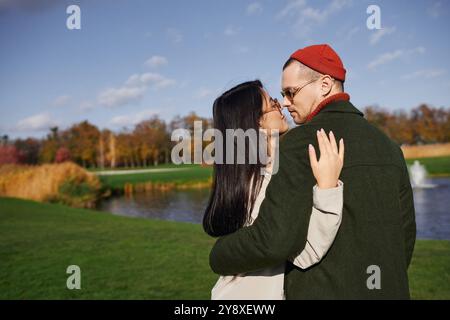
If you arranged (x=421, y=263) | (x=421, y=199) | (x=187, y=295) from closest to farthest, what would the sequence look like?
(x=187, y=295) → (x=421, y=263) → (x=421, y=199)

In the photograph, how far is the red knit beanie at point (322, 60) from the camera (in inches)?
75.7

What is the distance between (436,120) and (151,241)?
54.1 meters

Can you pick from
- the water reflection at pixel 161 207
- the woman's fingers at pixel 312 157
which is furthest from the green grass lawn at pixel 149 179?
the woman's fingers at pixel 312 157

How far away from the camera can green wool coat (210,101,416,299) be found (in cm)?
164

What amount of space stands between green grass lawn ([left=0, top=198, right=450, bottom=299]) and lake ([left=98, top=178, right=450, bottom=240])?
340cm

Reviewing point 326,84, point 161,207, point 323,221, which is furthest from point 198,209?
point 323,221

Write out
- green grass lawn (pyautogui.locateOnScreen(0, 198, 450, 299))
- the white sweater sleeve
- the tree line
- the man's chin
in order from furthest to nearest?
the tree line < green grass lawn (pyautogui.locateOnScreen(0, 198, 450, 299)) < the man's chin < the white sweater sleeve

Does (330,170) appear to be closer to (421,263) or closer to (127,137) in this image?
(421,263)

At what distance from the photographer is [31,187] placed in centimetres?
2256

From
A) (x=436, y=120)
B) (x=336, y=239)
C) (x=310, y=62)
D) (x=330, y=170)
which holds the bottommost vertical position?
(x=336, y=239)

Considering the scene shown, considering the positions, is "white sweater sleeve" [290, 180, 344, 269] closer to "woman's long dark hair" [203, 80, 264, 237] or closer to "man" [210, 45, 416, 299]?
"man" [210, 45, 416, 299]

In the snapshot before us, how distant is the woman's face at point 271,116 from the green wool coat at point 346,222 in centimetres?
35

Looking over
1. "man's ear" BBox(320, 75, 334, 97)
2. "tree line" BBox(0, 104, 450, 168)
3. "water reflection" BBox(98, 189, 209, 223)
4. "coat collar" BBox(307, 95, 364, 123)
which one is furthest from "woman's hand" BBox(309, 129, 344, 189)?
"tree line" BBox(0, 104, 450, 168)
